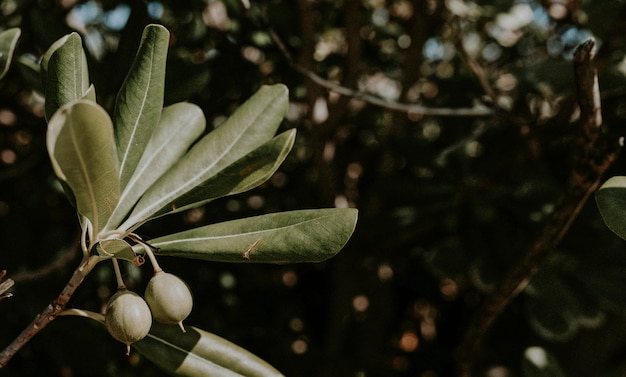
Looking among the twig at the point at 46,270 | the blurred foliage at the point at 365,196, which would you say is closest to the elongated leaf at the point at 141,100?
the twig at the point at 46,270

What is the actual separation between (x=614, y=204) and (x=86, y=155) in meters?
0.57

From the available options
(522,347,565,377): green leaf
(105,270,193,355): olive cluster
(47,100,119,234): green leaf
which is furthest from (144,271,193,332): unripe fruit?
(522,347,565,377): green leaf

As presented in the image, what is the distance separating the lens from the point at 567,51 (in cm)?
220

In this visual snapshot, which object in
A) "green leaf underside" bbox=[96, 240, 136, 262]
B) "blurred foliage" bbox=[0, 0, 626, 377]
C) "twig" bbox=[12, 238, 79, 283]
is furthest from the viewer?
"blurred foliage" bbox=[0, 0, 626, 377]

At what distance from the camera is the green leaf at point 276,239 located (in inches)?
31.4

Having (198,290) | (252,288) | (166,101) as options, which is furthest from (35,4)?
(252,288)

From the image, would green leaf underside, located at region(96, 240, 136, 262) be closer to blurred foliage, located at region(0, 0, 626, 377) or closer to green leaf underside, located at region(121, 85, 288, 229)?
green leaf underside, located at region(121, 85, 288, 229)

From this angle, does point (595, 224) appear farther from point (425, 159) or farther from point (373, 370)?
point (373, 370)

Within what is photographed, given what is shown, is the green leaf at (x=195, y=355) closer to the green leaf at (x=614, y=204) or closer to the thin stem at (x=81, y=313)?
the thin stem at (x=81, y=313)

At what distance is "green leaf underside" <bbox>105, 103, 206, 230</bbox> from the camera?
3.09 feet

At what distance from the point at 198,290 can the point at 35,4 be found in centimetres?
82

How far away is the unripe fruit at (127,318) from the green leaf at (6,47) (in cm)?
37

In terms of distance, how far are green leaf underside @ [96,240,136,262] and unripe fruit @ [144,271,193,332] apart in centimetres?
6

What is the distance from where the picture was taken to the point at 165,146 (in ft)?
3.30
